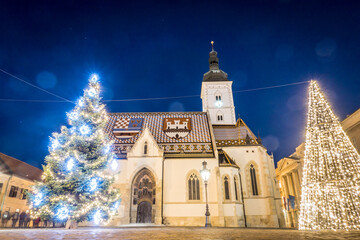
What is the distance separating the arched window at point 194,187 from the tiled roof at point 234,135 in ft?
22.2

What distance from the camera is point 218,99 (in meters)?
40.5

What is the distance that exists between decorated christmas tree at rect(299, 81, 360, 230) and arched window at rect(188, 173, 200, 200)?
15.5 m

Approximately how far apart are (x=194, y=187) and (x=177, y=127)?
9.37 metres

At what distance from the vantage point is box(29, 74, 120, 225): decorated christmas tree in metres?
16.3

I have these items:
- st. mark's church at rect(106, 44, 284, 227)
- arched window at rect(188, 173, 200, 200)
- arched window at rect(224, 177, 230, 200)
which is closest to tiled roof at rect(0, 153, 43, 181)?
st. mark's church at rect(106, 44, 284, 227)

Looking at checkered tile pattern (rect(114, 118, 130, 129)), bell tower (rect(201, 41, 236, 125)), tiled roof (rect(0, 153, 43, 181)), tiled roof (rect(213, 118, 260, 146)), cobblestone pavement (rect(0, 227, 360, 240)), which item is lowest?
cobblestone pavement (rect(0, 227, 360, 240))

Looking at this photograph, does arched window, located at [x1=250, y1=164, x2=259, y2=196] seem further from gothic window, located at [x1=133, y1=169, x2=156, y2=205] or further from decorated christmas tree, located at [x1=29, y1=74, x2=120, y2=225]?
decorated christmas tree, located at [x1=29, y1=74, x2=120, y2=225]

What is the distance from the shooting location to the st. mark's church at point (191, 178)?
82.8 ft

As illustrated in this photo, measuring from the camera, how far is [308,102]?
42.7ft

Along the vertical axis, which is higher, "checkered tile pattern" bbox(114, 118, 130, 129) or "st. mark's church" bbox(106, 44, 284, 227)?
"checkered tile pattern" bbox(114, 118, 130, 129)

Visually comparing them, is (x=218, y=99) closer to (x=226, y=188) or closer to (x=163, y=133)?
(x=163, y=133)

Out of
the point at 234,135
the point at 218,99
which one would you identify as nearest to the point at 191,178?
the point at 234,135

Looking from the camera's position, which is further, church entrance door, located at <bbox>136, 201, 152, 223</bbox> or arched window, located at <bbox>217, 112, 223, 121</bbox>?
arched window, located at <bbox>217, 112, 223, 121</bbox>

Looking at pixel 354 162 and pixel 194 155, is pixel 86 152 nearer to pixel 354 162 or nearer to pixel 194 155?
pixel 194 155
